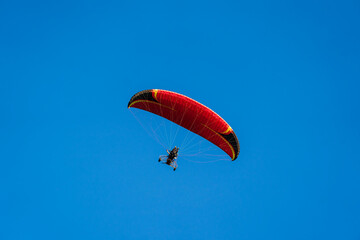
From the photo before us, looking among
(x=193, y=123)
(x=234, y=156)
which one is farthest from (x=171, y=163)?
(x=234, y=156)

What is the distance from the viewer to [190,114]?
22.2 meters

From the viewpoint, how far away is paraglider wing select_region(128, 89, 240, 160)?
2152 cm

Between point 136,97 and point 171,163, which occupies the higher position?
point 136,97

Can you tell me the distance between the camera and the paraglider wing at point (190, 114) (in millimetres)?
21516

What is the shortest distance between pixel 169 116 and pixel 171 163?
3602 mm

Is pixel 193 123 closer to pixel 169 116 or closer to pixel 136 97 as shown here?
pixel 169 116

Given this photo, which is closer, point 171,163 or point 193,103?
point 193,103

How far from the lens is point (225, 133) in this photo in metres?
22.3

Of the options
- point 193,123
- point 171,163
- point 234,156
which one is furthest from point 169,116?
point 234,156

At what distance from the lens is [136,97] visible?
73.4ft

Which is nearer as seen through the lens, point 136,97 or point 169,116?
point 136,97

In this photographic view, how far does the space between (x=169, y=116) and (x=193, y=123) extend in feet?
6.69

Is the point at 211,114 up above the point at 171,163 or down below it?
above

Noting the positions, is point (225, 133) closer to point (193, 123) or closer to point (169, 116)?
point (193, 123)
